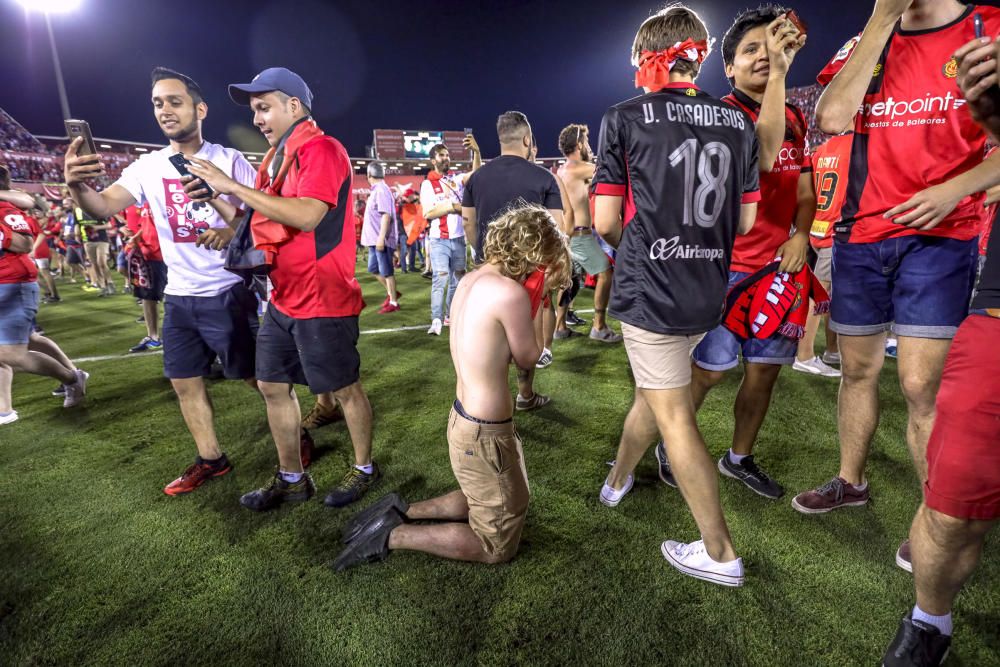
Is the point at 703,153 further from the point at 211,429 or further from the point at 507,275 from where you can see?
the point at 211,429

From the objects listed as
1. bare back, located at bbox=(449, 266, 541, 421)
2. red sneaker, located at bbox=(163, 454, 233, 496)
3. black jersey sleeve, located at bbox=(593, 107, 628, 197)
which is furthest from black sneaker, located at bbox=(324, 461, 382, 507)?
black jersey sleeve, located at bbox=(593, 107, 628, 197)

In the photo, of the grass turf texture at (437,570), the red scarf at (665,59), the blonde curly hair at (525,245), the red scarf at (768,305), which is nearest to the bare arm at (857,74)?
the red scarf at (665,59)

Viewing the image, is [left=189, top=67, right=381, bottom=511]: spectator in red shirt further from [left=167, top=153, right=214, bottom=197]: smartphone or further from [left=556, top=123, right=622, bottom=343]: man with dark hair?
[left=556, top=123, right=622, bottom=343]: man with dark hair

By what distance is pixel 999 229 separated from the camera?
130 cm

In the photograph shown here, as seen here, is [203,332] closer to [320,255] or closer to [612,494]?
[320,255]

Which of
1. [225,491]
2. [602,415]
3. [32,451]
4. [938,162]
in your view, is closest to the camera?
[938,162]

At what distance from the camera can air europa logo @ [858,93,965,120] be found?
186cm

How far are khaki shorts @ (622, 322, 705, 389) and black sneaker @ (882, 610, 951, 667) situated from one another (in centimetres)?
107

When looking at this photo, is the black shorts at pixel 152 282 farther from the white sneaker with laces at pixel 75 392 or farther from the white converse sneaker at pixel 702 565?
the white converse sneaker at pixel 702 565

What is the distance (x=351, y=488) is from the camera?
107 inches

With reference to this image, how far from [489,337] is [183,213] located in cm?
218

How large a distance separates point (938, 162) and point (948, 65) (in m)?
0.38

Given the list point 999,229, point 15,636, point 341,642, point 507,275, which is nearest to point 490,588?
point 341,642

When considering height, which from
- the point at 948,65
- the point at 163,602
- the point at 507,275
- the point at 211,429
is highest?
the point at 948,65
